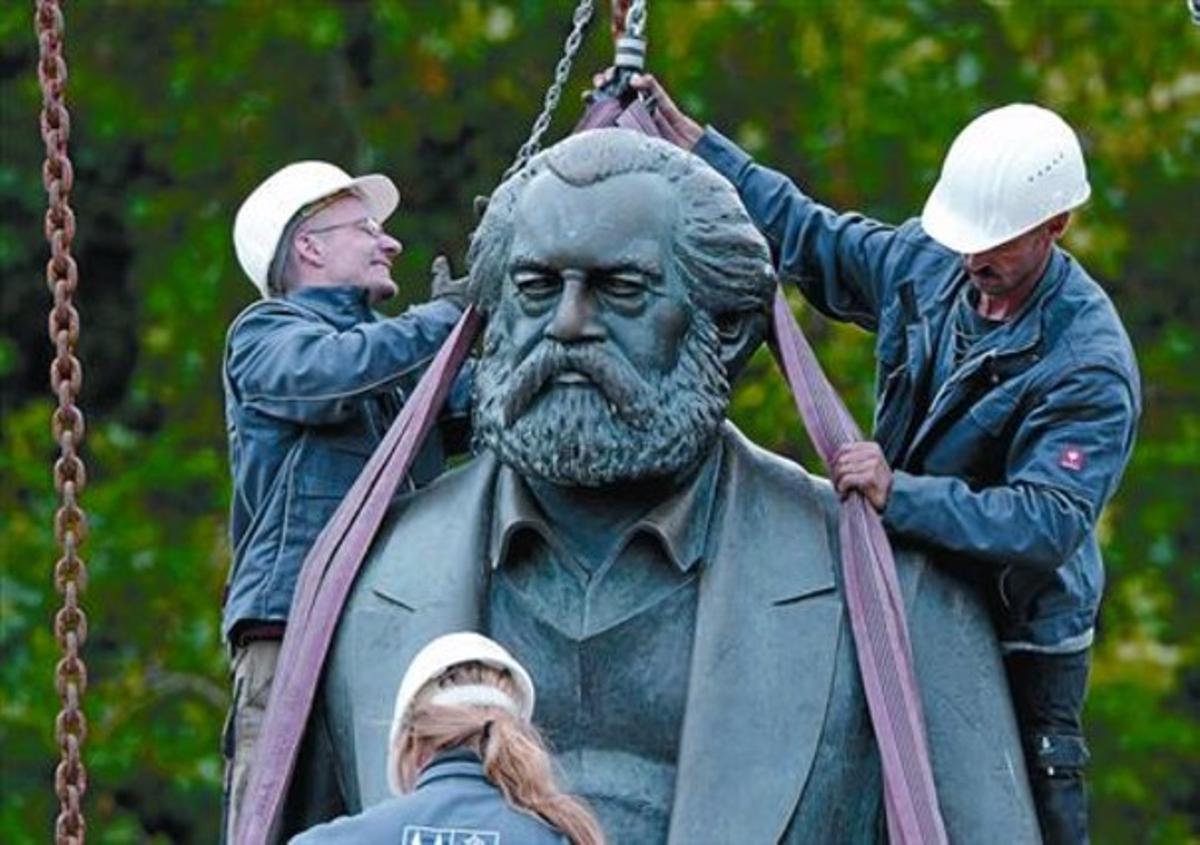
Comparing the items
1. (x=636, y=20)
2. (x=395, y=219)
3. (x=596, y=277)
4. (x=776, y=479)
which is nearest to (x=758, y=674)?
(x=776, y=479)

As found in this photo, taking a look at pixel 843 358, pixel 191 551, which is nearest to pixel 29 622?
pixel 191 551

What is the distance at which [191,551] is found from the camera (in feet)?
89.7

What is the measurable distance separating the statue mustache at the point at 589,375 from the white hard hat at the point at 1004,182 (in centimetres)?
83

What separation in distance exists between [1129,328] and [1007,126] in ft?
47.9

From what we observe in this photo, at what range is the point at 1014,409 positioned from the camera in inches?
518

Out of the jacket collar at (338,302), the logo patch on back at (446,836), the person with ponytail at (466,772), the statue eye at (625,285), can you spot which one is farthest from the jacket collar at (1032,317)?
the logo patch on back at (446,836)

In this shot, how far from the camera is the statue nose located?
41.9 feet

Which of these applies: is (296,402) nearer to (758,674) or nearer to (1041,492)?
(758,674)

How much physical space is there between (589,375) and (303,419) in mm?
1030

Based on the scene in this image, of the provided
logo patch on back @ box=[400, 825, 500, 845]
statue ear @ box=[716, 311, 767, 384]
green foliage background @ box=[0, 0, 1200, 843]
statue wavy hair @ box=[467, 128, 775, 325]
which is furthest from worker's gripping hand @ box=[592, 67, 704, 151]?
green foliage background @ box=[0, 0, 1200, 843]

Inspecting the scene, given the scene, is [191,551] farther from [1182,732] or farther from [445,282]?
[445,282]

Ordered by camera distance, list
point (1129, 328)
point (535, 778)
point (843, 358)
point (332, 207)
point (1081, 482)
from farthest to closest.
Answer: point (1129, 328)
point (843, 358)
point (332, 207)
point (1081, 482)
point (535, 778)

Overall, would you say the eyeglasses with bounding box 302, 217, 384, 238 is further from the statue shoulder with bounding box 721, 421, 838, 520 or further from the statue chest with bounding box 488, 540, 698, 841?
the statue chest with bounding box 488, 540, 698, 841

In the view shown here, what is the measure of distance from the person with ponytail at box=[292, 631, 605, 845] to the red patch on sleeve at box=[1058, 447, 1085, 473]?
1677 mm
